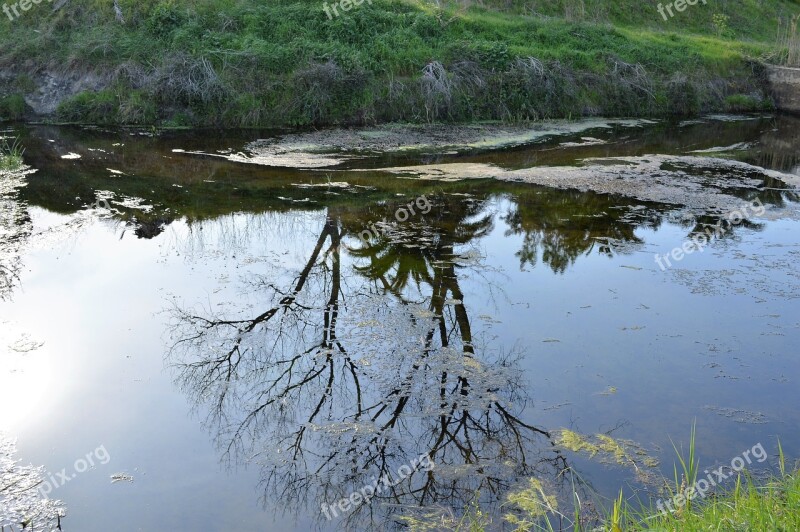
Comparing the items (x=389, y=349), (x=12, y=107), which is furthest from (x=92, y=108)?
A: (x=389, y=349)

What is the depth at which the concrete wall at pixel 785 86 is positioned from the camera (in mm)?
19625

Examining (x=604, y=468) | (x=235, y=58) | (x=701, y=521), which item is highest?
(x=235, y=58)

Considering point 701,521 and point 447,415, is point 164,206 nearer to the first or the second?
point 447,415

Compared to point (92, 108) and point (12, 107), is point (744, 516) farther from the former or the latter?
point (12, 107)

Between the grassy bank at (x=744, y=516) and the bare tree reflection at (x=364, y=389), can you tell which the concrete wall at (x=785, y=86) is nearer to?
the bare tree reflection at (x=364, y=389)

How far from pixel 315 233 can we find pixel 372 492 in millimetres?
4807

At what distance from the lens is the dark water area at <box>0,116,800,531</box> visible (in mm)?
4453

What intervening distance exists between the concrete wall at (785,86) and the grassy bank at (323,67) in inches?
41.0

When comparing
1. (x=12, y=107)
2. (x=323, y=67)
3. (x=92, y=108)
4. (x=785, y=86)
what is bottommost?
(x=785, y=86)

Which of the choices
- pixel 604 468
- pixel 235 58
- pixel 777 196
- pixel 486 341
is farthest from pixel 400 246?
pixel 235 58

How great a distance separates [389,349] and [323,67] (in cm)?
1051

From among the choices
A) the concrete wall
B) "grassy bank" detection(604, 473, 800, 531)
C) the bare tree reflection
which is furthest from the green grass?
the concrete wall

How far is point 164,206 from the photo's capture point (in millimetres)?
9758

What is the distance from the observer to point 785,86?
19.9 meters
